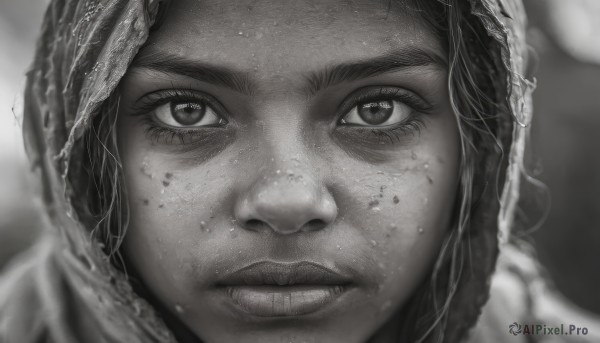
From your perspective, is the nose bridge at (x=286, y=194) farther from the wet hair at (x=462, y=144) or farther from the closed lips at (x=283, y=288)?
the wet hair at (x=462, y=144)

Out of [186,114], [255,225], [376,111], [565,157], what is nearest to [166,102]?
[186,114]

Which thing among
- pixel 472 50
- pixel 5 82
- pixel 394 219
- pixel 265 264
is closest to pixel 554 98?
pixel 472 50

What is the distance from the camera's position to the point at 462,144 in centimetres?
135

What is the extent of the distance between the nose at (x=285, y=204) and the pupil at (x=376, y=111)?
0.65 feet

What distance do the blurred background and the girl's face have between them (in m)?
1.52

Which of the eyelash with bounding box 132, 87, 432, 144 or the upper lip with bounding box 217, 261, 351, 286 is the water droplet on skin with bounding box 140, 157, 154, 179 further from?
the upper lip with bounding box 217, 261, 351, 286

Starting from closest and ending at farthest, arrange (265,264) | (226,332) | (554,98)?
(265,264) → (226,332) → (554,98)

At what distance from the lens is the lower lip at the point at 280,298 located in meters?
1.24

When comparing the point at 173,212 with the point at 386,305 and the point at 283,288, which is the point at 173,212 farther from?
the point at 386,305

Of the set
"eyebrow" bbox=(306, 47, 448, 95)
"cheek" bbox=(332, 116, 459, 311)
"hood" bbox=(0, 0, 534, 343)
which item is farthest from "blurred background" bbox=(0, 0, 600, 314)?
"eyebrow" bbox=(306, 47, 448, 95)

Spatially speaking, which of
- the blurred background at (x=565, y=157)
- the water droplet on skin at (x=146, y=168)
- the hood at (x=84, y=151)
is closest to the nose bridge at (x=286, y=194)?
the water droplet on skin at (x=146, y=168)

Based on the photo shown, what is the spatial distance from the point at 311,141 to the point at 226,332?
0.43 m

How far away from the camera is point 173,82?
1251 mm

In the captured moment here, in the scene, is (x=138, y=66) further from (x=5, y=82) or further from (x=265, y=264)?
(x=5, y=82)
